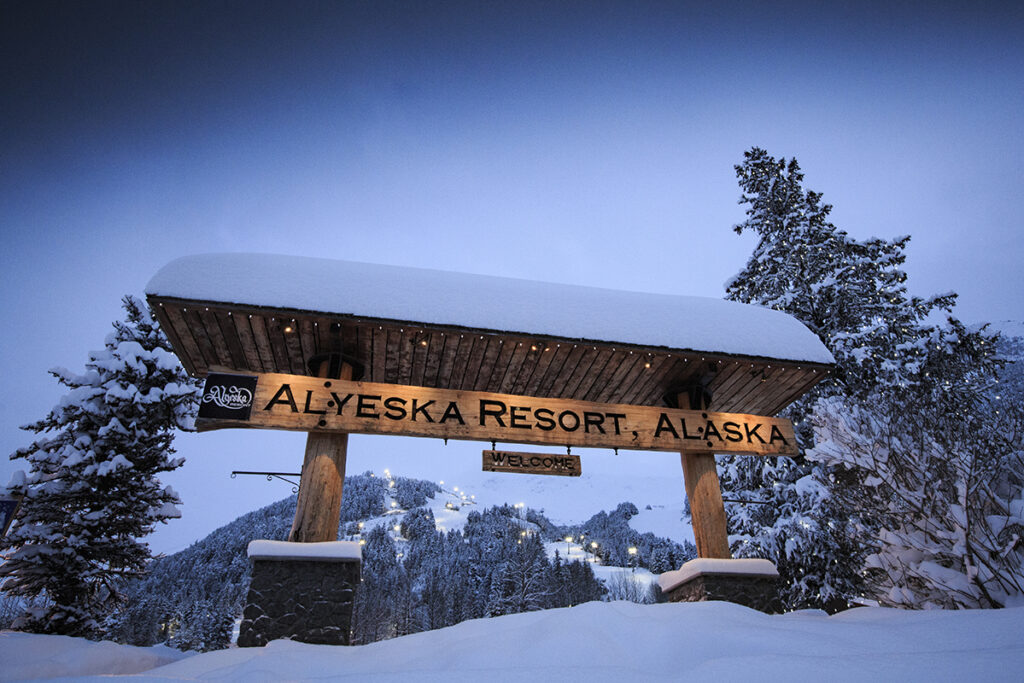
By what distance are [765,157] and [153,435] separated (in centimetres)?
1656

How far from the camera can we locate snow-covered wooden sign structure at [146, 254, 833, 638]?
5398 millimetres

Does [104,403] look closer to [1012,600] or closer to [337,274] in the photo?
[337,274]

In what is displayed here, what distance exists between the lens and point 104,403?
912 cm

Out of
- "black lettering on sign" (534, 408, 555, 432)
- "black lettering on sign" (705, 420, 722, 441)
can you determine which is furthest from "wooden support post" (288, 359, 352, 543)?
"black lettering on sign" (705, 420, 722, 441)

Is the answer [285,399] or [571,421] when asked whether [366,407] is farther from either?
[571,421]

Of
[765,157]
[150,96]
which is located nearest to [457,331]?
[765,157]

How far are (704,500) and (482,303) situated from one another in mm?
4148

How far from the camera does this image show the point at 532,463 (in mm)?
6500

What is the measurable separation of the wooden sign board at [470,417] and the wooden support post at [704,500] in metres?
0.24

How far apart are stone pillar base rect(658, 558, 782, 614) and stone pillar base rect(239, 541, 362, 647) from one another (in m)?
4.05

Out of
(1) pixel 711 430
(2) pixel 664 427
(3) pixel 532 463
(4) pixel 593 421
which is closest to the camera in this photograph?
(3) pixel 532 463

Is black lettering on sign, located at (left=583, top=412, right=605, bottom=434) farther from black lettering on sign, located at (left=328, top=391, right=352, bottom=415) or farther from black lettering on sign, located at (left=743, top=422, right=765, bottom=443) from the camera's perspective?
black lettering on sign, located at (left=328, top=391, right=352, bottom=415)

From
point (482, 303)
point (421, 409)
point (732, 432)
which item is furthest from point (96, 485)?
point (732, 432)

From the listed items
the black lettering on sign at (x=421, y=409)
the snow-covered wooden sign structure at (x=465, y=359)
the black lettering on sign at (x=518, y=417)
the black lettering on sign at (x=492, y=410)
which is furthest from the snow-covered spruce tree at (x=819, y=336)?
the black lettering on sign at (x=421, y=409)
